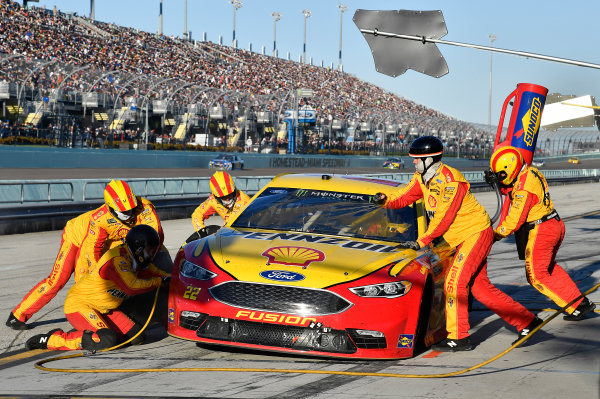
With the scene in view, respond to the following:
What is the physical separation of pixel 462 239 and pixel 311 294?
1697 millimetres

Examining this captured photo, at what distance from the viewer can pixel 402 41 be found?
8.46 m

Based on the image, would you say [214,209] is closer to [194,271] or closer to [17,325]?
[17,325]

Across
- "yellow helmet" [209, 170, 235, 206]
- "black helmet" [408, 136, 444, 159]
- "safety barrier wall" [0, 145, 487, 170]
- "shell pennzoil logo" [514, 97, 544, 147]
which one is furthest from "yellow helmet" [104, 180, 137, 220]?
"safety barrier wall" [0, 145, 487, 170]

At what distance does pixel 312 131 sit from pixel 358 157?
8248mm

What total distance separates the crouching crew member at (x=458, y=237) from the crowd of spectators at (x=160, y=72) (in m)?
32.0

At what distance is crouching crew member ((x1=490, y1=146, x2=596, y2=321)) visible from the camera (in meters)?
7.62

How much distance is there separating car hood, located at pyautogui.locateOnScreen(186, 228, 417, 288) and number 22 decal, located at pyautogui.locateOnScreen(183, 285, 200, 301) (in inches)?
10.0

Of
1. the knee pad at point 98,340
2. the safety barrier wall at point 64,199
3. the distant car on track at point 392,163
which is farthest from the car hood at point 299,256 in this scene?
the distant car on track at point 392,163

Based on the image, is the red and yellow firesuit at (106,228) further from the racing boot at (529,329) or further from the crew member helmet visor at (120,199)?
the racing boot at (529,329)

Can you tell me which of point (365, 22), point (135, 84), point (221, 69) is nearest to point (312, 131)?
point (135, 84)

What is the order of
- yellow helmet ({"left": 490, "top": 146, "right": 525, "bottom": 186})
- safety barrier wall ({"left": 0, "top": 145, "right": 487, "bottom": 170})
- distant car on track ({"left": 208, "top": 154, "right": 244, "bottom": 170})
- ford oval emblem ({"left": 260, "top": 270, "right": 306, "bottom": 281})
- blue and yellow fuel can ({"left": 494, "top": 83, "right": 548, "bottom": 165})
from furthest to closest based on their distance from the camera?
1. distant car on track ({"left": 208, "top": 154, "right": 244, "bottom": 170})
2. safety barrier wall ({"left": 0, "top": 145, "right": 487, "bottom": 170})
3. blue and yellow fuel can ({"left": 494, "top": 83, "right": 548, "bottom": 165})
4. yellow helmet ({"left": 490, "top": 146, "right": 525, "bottom": 186})
5. ford oval emblem ({"left": 260, "top": 270, "right": 306, "bottom": 281})

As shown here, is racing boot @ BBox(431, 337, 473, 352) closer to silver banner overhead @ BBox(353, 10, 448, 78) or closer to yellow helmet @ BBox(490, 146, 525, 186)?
yellow helmet @ BBox(490, 146, 525, 186)

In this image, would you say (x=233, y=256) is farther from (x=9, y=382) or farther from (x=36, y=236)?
(x=36, y=236)

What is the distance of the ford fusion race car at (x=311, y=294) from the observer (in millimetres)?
5930
